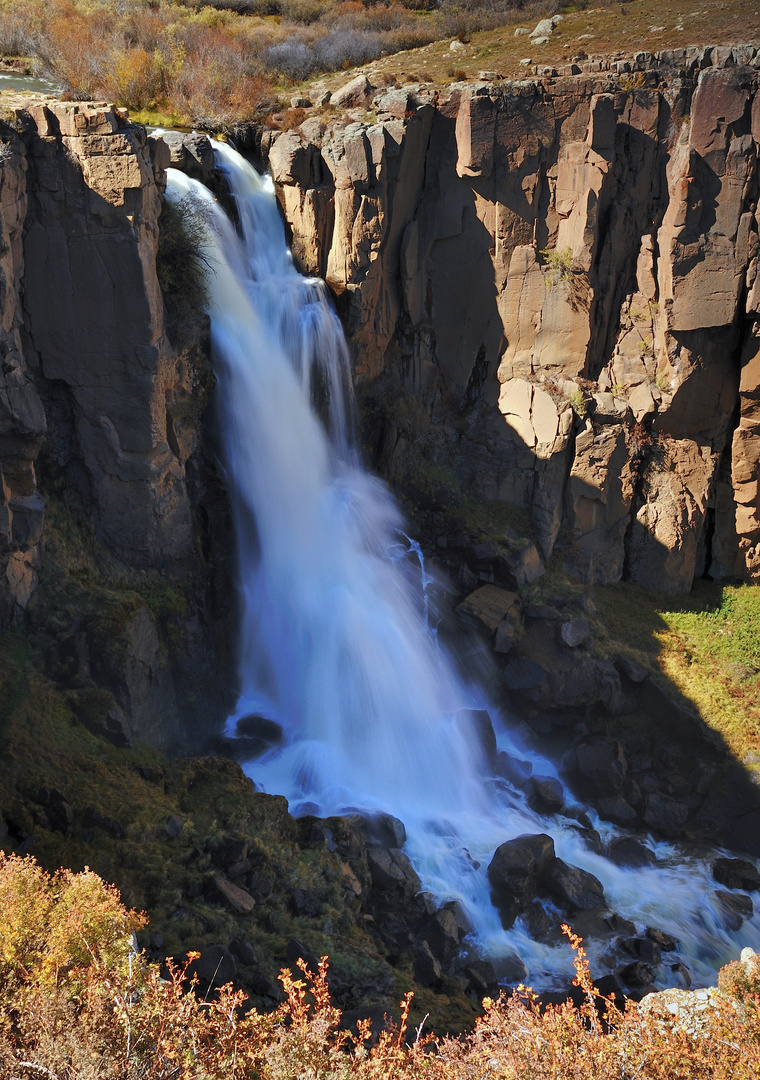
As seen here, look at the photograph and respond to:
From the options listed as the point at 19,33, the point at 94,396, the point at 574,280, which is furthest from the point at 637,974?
the point at 19,33

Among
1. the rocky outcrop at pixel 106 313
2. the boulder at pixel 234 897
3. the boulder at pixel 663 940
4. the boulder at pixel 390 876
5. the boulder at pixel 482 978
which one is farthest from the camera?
the boulder at pixel 663 940

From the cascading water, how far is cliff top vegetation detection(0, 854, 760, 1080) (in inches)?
265

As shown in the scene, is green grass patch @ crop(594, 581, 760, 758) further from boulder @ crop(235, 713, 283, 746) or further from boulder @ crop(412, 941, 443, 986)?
boulder @ crop(412, 941, 443, 986)

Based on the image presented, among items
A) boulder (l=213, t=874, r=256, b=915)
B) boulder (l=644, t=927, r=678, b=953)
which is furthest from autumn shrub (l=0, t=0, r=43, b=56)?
boulder (l=644, t=927, r=678, b=953)

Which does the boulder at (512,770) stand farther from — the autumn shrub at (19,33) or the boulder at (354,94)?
the autumn shrub at (19,33)

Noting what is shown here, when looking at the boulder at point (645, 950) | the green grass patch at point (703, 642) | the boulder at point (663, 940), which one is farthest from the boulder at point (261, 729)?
the green grass patch at point (703, 642)

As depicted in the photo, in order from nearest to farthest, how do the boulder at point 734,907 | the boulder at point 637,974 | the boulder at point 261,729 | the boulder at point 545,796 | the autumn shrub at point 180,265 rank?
the boulder at point 637,974
the boulder at point 734,907
the autumn shrub at point 180,265
the boulder at point 261,729
the boulder at point 545,796

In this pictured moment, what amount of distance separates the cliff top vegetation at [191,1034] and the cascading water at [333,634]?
6729mm

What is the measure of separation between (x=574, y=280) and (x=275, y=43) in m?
12.9

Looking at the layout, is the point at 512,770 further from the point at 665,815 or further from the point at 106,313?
the point at 106,313

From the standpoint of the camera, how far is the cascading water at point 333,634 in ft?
48.9

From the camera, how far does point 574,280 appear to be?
20.7 meters

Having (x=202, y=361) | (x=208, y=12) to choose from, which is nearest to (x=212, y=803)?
(x=202, y=361)

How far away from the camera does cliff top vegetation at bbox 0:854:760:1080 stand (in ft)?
20.3
